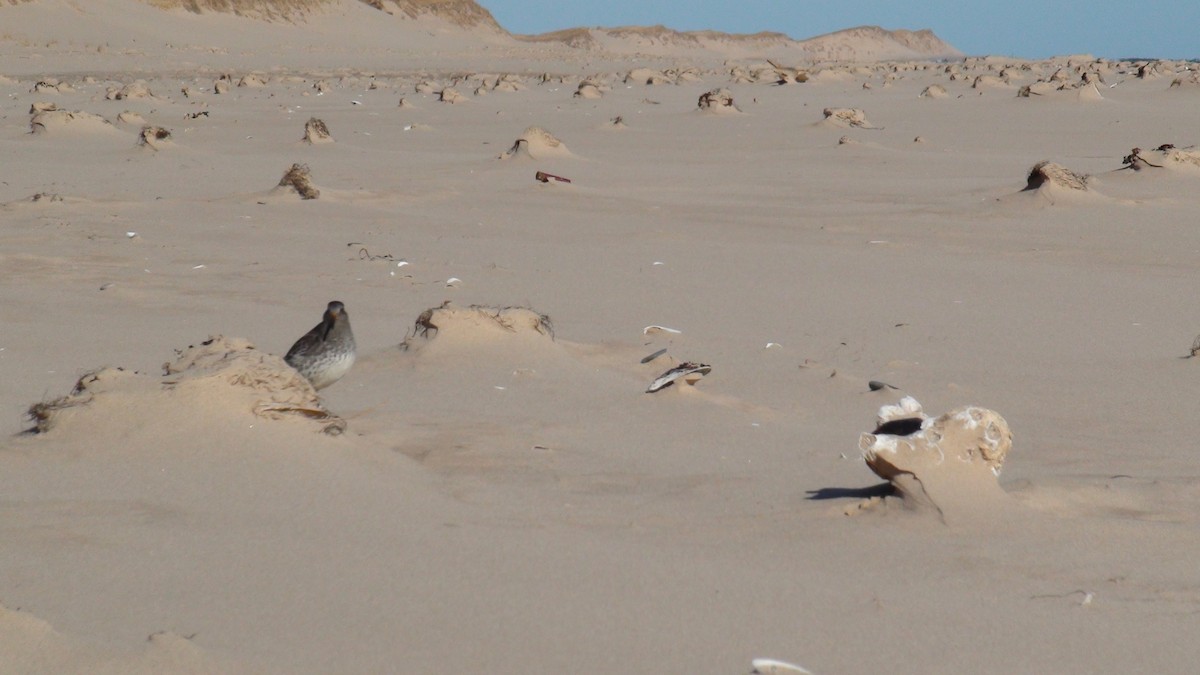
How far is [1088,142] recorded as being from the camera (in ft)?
43.0

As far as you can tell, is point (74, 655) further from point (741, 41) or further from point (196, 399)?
point (741, 41)

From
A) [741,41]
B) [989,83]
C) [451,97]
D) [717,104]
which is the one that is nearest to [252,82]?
[451,97]

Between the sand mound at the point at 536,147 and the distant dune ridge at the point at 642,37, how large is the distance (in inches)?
1206

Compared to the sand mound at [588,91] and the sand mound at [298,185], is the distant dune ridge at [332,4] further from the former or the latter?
the sand mound at [298,185]

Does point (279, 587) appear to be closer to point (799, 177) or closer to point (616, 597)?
point (616, 597)

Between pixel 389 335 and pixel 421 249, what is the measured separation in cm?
218

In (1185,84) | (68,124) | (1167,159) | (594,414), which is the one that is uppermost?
(1185,84)

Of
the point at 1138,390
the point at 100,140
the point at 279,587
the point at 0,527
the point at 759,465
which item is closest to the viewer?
the point at 279,587

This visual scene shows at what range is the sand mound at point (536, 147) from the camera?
38.2 ft

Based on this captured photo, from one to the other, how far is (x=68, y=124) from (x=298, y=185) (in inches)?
213

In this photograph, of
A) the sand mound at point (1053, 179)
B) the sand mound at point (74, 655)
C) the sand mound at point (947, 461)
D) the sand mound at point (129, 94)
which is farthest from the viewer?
the sand mound at point (129, 94)

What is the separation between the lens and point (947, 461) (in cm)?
308

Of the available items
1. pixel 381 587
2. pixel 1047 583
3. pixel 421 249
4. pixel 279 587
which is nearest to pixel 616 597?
pixel 381 587

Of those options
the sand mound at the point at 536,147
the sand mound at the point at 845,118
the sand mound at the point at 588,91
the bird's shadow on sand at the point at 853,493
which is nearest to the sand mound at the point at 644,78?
the sand mound at the point at 588,91
